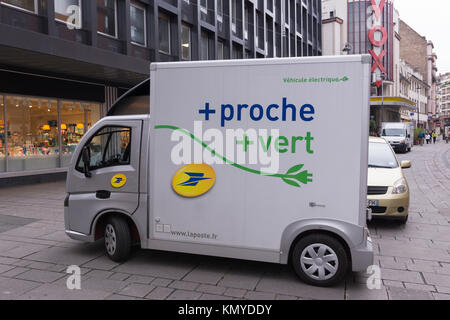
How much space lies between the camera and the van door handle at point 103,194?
5561 millimetres

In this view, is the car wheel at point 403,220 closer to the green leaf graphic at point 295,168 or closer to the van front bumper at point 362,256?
the van front bumper at point 362,256

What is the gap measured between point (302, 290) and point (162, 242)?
1.81 m

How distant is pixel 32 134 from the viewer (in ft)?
48.6

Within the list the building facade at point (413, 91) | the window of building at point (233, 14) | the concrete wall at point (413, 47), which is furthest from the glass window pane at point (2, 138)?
the concrete wall at point (413, 47)

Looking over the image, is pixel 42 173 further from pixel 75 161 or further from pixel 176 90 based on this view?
pixel 176 90

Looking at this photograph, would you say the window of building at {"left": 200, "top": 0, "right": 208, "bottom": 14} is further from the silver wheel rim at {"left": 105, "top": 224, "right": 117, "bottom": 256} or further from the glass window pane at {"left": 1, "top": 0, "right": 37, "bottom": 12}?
the silver wheel rim at {"left": 105, "top": 224, "right": 117, "bottom": 256}

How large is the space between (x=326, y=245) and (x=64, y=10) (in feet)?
42.1

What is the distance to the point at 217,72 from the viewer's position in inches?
193

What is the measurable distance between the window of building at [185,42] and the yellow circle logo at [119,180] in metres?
16.4

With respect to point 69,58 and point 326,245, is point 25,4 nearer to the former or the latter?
point 69,58

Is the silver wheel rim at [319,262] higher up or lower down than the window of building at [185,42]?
lower down
